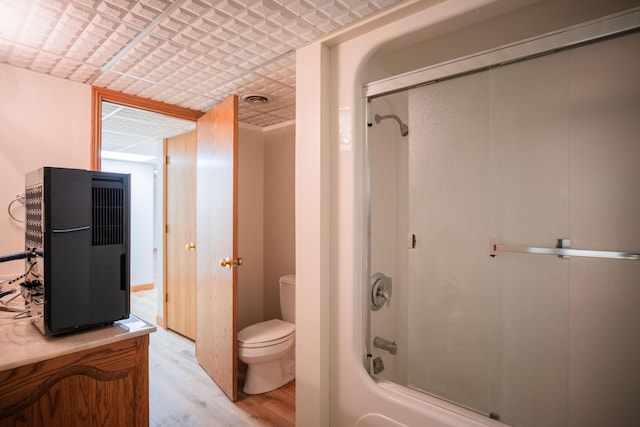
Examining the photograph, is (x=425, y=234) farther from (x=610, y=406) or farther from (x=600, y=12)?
(x=600, y=12)

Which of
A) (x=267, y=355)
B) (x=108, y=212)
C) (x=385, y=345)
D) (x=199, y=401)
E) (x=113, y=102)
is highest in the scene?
(x=113, y=102)

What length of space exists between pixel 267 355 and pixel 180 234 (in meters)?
1.76

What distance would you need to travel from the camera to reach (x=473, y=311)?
5.97 ft

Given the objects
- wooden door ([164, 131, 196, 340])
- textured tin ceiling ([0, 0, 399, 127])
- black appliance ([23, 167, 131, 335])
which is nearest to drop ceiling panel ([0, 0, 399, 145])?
textured tin ceiling ([0, 0, 399, 127])

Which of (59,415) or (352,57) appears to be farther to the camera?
(352,57)

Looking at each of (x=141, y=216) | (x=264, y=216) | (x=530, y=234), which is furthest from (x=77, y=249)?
(x=141, y=216)

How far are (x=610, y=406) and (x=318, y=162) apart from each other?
1746mm

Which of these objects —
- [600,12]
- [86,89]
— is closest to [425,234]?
[600,12]

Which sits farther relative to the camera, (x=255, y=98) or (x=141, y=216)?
(x=141, y=216)

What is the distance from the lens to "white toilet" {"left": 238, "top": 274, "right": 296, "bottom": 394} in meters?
2.26

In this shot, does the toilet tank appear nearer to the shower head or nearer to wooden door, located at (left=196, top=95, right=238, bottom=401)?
wooden door, located at (left=196, top=95, right=238, bottom=401)

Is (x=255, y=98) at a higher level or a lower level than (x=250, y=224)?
higher

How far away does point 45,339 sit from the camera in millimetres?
1125

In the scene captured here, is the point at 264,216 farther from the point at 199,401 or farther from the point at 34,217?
the point at 34,217
